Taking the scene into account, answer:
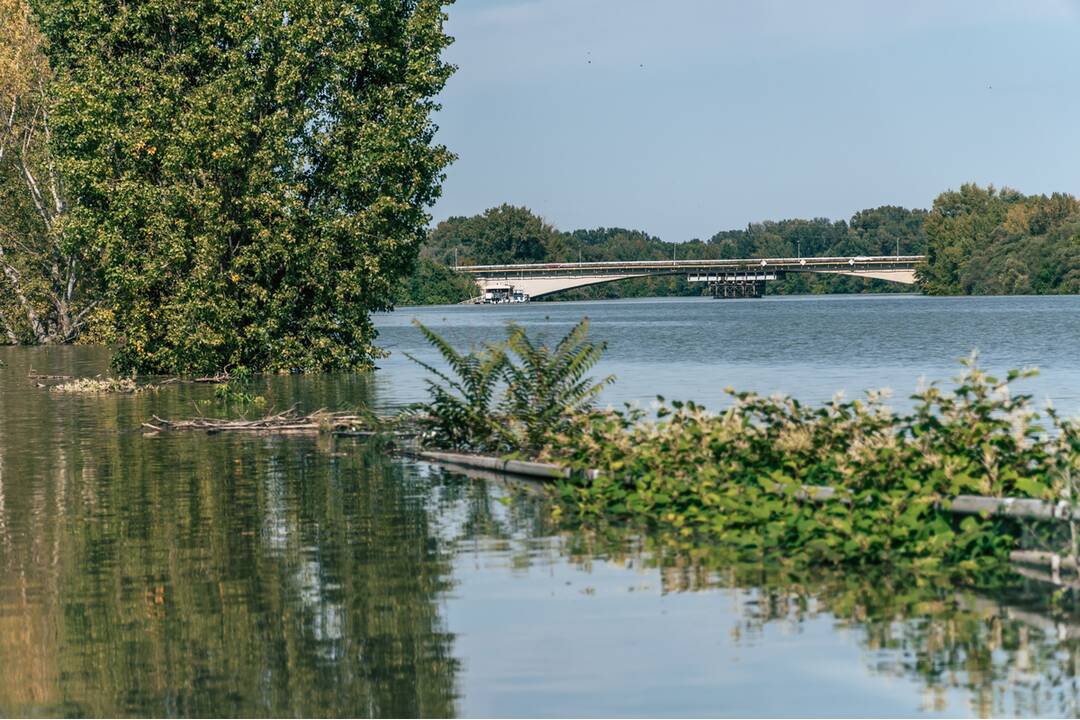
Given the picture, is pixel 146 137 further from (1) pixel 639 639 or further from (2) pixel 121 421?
(1) pixel 639 639

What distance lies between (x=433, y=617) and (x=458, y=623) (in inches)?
A: 11.0

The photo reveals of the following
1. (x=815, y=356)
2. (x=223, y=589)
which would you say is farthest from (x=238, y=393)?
(x=815, y=356)

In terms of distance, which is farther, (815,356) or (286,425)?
(815,356)

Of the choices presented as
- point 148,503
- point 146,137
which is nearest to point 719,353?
point 146,137

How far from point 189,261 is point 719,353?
2771cm

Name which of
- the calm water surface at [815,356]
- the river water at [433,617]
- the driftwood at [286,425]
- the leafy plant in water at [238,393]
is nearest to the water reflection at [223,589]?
the river water at [433,617]

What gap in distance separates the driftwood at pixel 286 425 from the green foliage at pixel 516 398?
292cm

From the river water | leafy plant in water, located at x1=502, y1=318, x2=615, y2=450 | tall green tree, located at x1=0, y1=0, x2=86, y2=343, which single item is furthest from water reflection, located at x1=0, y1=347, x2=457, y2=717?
tall green tree, located at x1=0, y1=0, x2=86, y2=343

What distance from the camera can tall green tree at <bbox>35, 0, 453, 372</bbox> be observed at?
1833 inches

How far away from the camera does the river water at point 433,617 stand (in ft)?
29.3

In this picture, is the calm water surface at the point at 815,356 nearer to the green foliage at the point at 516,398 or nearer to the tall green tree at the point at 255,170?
the green foliage at the point at 516,398

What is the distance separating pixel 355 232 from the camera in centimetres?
4706

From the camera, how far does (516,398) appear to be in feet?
71.4

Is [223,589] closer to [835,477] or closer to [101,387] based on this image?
[835,477]
